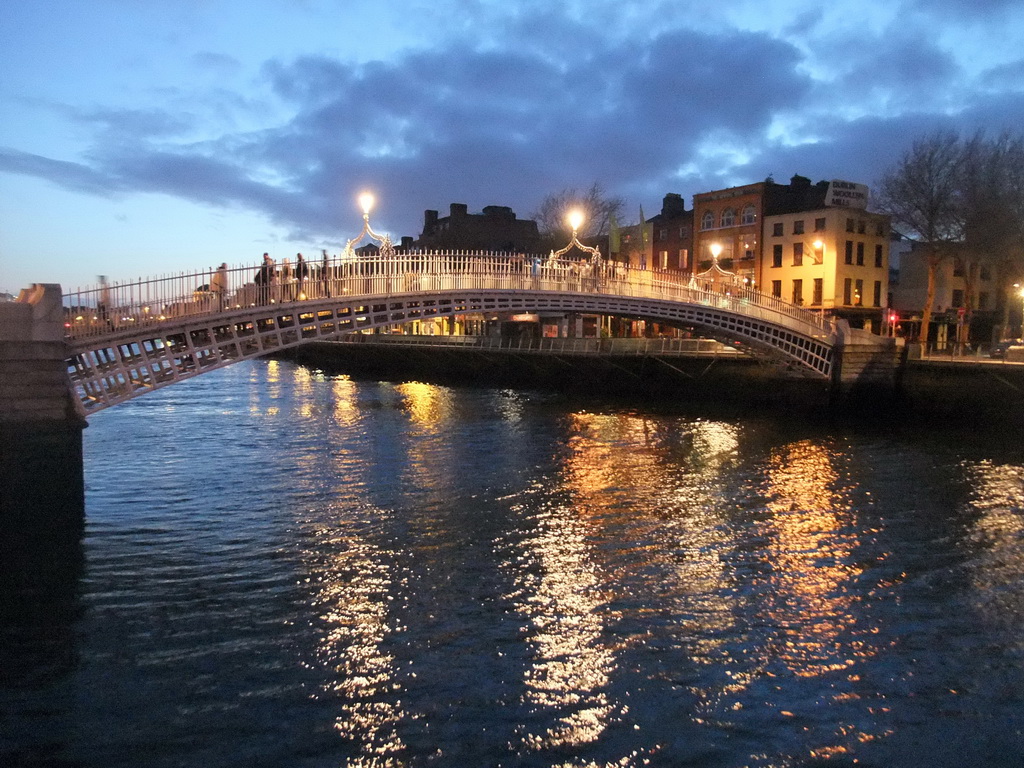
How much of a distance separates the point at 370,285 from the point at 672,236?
4411 centimetres

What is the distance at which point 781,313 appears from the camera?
36.9 meters

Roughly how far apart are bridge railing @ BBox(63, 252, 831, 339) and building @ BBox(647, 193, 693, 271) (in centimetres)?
2712

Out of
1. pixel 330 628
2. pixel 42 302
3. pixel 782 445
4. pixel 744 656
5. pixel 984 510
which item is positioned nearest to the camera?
pixel 744 656

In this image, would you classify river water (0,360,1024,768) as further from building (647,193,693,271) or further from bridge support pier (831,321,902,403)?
building (647,193,693,271)

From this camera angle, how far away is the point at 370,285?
21.8 metres

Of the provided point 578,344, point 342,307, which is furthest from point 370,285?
point 578,344

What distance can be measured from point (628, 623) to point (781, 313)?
28.5m

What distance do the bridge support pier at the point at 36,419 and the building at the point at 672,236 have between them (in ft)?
164

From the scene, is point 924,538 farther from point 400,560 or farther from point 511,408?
point 511,408

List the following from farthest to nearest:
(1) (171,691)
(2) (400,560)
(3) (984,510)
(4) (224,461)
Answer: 1. (4) (224,461)
2. (3) (984,510)
3. (2) (400,560)
4. (1) (171,691)

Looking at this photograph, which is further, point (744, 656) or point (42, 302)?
point (42, 302)

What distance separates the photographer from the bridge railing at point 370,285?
17.0 m

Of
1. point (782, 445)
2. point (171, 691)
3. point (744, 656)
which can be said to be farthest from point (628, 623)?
point (782, 445)

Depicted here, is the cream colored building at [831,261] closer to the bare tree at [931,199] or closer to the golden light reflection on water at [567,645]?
the bare tree at [931,199]
